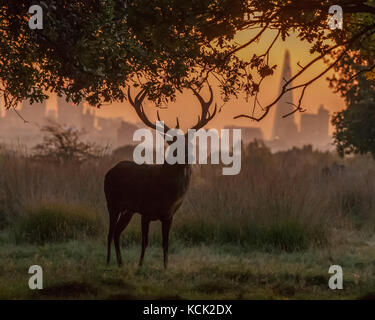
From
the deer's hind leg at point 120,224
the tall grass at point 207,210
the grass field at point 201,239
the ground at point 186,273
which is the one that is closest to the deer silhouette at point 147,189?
the deer's hind leg at point 120,224

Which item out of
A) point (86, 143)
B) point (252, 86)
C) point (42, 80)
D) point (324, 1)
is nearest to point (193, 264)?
point (252, 86)

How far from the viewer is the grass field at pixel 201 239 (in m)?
9.03

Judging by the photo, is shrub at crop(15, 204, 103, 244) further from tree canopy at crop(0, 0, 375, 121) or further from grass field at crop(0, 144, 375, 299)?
tree canopy at crop(0, 0, 375, 121)

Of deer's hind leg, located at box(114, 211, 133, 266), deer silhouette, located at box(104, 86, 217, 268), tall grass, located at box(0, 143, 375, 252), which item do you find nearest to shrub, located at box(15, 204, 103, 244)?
tall grass, located at box(0, 143, 375, 252)

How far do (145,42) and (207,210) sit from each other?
5411mm

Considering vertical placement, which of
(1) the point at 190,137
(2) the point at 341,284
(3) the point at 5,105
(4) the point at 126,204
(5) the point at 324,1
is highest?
(5) the point at 324,1

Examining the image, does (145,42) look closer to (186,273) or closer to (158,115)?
(158,115)

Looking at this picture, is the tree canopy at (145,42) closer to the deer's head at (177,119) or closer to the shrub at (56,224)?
the deer's head at (177,119)

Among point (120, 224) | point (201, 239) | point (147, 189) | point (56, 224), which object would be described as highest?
point (147, 189)

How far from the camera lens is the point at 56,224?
44.4 feet

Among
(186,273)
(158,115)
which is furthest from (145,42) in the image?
(186,273)

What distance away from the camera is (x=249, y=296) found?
837 cm

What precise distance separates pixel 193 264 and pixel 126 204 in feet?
5.49
